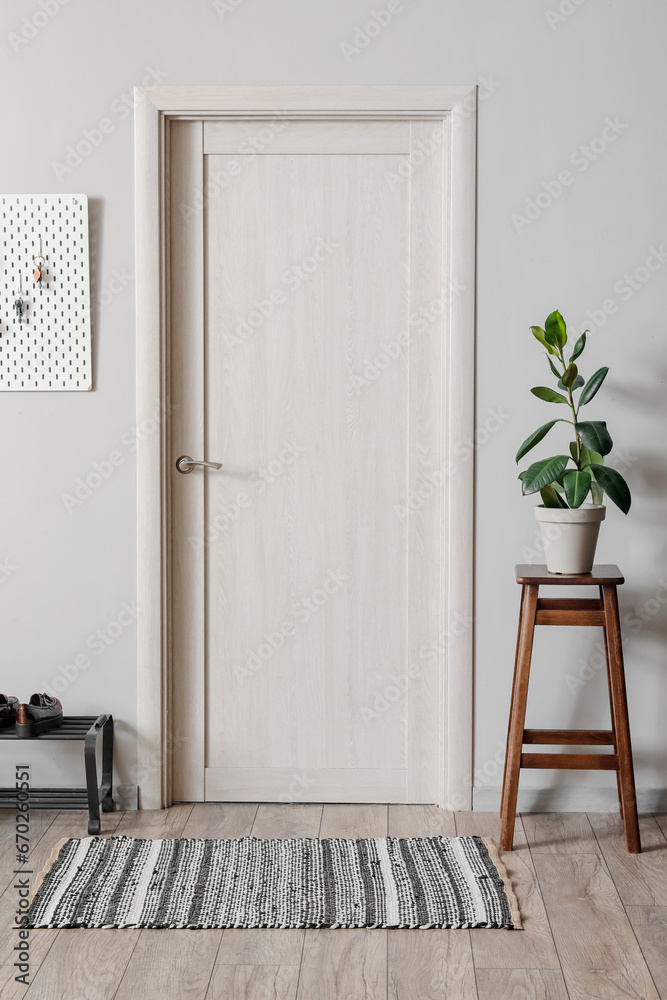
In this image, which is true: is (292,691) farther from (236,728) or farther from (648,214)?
(648,214)

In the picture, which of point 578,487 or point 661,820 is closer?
point 578,487

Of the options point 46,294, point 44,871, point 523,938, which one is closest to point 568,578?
point 523,938

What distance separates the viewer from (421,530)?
2.53 meters

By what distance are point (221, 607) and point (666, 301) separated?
4.95 ft

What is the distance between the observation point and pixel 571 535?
7.20ft

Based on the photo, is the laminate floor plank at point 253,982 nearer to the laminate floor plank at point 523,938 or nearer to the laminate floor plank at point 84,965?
the laminate floor plank at point 84,965

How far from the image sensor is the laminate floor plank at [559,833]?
7.49 feet

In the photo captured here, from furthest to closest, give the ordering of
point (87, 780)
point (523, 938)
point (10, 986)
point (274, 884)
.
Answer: point (87, 780) < point (274, 884) < point (523, 938) < point (10, 986)

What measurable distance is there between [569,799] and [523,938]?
0.68 m

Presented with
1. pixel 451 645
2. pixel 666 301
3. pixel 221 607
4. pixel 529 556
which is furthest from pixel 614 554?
pixel 221 607

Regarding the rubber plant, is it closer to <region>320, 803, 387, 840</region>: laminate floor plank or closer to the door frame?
the door frame

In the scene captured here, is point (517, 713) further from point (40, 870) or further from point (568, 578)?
point (40, 870)

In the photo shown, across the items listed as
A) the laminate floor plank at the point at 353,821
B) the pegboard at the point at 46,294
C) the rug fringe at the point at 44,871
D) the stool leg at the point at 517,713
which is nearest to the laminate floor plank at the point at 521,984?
the stool leg at the point at 517,713

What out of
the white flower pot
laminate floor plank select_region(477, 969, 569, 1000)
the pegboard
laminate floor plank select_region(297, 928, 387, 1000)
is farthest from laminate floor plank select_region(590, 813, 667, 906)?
the pegboard
